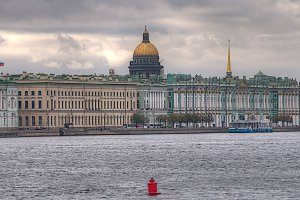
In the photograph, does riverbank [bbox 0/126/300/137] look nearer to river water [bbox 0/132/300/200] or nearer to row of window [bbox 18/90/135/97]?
row of window [bbox 18/90/135/97]

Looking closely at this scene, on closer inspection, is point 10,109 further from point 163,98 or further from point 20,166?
point 20,166

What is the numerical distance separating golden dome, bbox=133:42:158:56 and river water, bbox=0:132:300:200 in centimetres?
7703

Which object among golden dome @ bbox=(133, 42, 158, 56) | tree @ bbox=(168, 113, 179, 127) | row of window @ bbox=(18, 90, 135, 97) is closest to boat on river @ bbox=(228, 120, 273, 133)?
tree @ bbox=(168, 113, 179, 127)

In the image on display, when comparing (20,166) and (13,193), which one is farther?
(20,166)

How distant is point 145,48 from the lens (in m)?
153

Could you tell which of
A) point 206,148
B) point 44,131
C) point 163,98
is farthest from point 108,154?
point 163,98

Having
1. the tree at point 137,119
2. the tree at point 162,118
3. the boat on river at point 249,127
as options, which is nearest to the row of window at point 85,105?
the tree at point 137,119

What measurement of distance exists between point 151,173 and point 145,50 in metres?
99.5

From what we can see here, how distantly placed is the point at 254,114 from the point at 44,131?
48467mm

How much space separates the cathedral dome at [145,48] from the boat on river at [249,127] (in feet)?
63.2

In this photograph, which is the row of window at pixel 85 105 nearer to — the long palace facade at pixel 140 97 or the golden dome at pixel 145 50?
the long palace facade at pixel 140 97

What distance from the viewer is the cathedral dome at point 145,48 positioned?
152 m

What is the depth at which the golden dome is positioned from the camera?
152500 millimetres

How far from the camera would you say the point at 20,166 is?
194 ft
